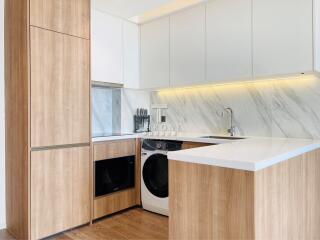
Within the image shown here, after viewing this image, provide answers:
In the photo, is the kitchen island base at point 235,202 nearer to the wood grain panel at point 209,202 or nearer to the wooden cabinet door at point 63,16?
the wood grain panel at point 209,202

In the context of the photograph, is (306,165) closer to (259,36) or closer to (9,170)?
(259,36)

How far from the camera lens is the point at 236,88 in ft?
9.85

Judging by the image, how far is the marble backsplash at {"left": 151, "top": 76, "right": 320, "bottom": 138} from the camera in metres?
2.52

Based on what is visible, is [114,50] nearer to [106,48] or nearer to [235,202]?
[106,48]

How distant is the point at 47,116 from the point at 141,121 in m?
1.52

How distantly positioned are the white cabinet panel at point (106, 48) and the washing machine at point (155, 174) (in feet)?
2.99

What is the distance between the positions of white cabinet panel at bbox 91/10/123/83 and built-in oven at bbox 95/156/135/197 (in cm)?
97

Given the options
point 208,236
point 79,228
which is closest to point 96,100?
point 79,228

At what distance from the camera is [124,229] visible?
8.54 ft

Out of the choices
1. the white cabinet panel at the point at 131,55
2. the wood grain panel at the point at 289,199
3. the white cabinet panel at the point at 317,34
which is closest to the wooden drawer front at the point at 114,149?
the white cabinet panel at the point at 131,55

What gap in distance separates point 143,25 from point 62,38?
135 centimetres
